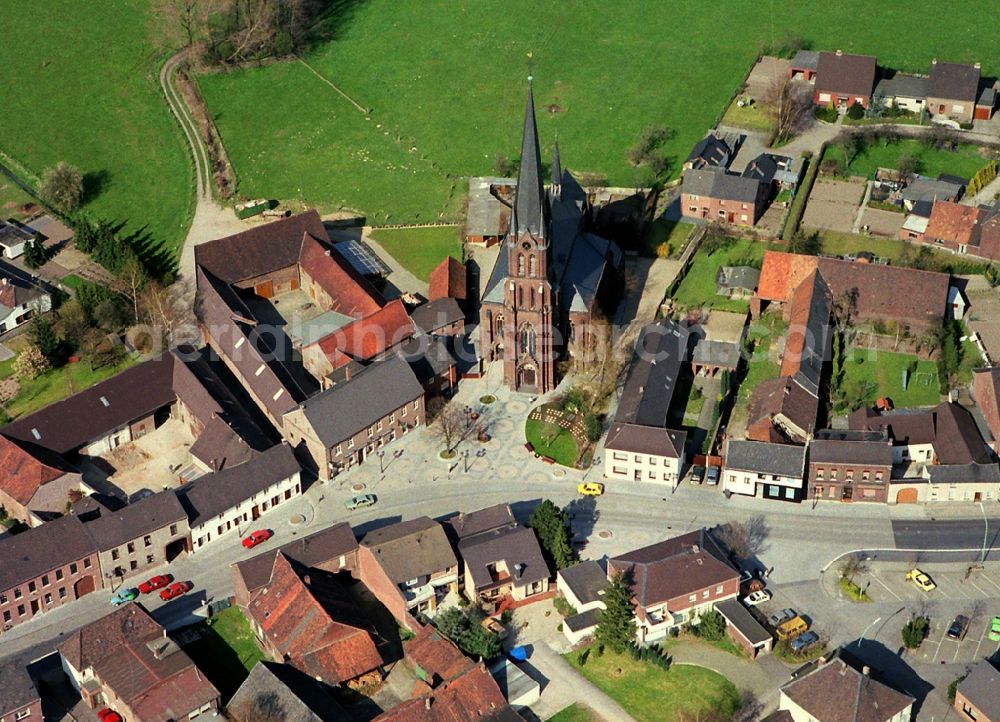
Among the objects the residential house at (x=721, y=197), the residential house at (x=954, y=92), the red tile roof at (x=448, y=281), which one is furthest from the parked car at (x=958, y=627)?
the residential house at (x=954, y=92)

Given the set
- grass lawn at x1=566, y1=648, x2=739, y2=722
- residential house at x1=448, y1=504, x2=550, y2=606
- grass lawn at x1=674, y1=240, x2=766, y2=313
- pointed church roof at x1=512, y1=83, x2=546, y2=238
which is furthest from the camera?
grass lawn at x1=674, y1=240, x2=766, y2=313

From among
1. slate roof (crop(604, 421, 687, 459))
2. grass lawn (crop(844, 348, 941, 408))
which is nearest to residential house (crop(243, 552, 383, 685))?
slate roof (crop(604, 421, 687, 459))

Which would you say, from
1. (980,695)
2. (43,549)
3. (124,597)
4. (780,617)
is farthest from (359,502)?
(980,695)

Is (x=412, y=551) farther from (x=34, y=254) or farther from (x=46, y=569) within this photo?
(x=34, y=254)

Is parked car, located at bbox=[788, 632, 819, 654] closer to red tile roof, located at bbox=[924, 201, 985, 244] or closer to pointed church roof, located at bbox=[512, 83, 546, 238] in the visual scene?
pointed church roof, located at bbox=[512, 83, 546, 238]

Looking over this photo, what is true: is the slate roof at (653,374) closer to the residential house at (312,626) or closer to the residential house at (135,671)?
the residential house at (312,626)

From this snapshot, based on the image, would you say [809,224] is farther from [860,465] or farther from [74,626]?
[74,626]
